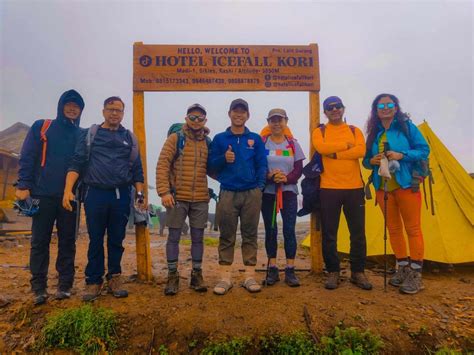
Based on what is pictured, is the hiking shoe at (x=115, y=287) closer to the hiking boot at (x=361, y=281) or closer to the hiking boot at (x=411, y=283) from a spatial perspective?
the hiking boot at (x=361, y=281)

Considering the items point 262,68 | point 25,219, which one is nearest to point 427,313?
point 262,68

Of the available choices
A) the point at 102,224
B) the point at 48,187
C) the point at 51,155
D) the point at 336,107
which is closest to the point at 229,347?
the point at 102,224

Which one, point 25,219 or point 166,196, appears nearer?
point 166,196

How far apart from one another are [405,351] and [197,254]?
277 centimetres

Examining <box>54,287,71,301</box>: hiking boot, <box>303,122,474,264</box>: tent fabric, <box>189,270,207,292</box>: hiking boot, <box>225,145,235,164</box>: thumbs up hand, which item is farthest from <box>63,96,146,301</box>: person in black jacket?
<box>303,122,474,264</box>: tent fabric

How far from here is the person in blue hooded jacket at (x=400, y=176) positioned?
433 cm

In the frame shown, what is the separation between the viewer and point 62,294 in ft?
13.5

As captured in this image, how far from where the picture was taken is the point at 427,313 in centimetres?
375

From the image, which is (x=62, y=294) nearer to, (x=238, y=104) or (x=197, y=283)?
(x=197, y=283)

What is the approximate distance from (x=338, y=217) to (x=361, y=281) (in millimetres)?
1028

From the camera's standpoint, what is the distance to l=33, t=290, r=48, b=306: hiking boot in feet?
13.0

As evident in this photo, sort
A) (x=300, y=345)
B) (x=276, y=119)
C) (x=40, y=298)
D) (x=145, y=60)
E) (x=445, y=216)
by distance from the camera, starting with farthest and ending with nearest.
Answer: (x=445, y=216)
(x=145, y=60)
(x=276, y=119)
(x=40, y=298)
(x=300, y=345)

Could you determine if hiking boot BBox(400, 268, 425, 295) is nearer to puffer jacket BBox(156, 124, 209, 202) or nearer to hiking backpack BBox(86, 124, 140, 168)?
puffer jacket BBox(156, 124, 209, 202)

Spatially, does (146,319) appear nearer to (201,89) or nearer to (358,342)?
(358,342)
